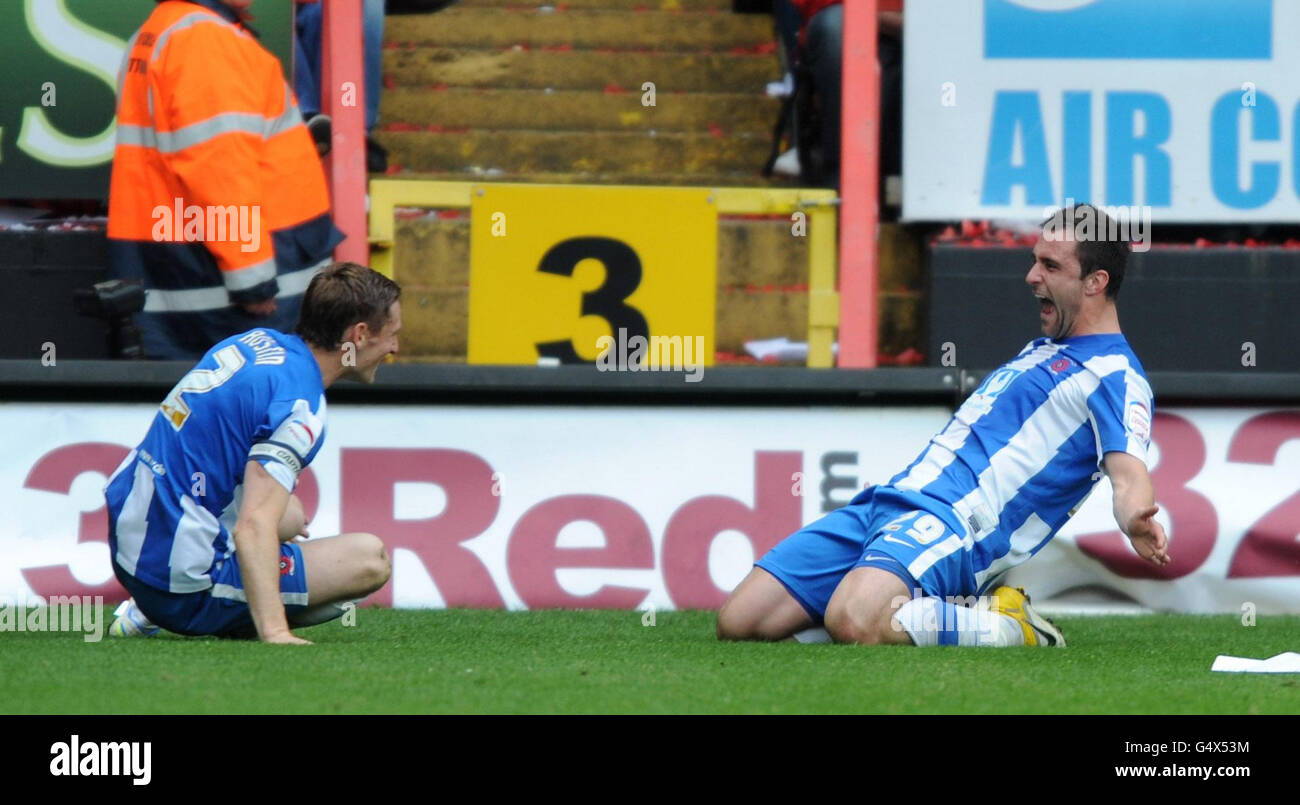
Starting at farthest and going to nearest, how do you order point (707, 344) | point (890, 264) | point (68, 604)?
point (890, 264)
point (707, 344)
point (68, 604)

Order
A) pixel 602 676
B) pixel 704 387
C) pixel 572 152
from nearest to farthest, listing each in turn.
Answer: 1. pixel 602 676
2. pixel 704 387
3. pixel 572 152

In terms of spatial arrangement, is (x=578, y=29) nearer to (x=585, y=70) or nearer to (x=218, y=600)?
(x=585, y=70)

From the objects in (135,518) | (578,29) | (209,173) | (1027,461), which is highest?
(578,29)

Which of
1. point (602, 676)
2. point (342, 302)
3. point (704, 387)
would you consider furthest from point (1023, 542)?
point (342, 302)

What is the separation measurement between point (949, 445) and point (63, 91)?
3.68 metres

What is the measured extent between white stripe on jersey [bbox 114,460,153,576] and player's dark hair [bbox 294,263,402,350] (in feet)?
1.79

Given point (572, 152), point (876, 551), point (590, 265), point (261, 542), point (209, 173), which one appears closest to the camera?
point (261, 542)

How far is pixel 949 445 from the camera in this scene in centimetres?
557

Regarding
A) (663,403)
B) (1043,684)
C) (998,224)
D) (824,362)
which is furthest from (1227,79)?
(1043,684)

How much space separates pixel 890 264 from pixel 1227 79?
1.42 m

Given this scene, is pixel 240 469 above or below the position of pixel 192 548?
above

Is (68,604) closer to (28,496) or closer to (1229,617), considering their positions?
(28,496)

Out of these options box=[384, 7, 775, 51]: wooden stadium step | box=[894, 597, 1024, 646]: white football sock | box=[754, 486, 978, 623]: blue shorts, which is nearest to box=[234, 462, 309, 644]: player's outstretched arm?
box=[754, 486, 978, 623]: blue shorts
